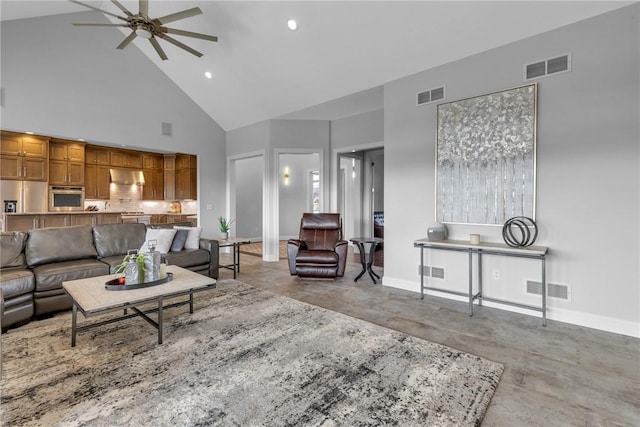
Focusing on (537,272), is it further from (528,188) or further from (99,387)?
(99,387)

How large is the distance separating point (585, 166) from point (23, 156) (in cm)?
850

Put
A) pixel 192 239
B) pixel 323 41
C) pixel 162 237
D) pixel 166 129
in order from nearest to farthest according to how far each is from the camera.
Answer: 1. pixel 323 41
2. pixel 162 237
3. pixel 192 239
4. pixel 166 129

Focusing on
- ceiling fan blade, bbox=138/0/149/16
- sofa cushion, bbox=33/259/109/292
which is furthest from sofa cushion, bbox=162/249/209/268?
ceiling fan blade, bbox=138/0/149/16

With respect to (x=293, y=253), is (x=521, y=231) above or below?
above

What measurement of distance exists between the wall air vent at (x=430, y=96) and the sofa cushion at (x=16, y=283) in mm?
4808

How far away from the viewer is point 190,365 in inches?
86.1

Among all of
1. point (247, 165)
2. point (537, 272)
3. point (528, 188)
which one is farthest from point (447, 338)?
point (247, 165)

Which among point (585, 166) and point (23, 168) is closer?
point (585, 166)

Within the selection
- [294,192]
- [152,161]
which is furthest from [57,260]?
[294,192]

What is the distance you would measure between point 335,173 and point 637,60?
4.46 metres

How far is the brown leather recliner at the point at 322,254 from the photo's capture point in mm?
4520

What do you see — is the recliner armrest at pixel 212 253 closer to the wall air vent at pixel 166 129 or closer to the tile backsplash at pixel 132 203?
the tile backsplash at pixel 132 203

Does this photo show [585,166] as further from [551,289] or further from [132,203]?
[132,203]

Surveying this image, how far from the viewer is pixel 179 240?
14.7 ft
